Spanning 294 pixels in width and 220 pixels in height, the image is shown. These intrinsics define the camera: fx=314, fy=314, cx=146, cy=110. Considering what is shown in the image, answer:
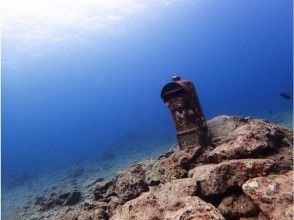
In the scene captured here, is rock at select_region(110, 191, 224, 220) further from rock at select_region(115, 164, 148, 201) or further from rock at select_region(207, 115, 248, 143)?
rock at select_region(207, 115, 248, 143)

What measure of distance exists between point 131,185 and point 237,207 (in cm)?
296

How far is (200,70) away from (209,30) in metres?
51.7

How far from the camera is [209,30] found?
119 m

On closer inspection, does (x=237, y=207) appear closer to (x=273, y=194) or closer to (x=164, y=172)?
(x=273, y=194)

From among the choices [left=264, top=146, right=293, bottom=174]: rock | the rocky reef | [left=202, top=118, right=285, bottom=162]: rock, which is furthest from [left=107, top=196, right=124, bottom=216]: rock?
[left=264, top=146, right=293, bottom=174]: rock

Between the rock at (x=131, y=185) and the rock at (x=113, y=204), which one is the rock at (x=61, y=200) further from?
the rock at (x=113, y=204)

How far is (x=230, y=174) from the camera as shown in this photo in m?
5.37

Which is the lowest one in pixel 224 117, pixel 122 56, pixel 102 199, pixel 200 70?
pixel 102 199

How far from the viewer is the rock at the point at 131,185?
23.3 feet

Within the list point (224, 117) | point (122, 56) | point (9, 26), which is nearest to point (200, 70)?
point (122, 56)

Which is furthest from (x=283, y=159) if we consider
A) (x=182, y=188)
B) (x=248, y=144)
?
(x=182, y=188)

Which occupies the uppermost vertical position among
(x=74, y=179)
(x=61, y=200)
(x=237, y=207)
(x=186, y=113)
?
(x=186, y=113)

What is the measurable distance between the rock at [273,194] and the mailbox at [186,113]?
321 cm

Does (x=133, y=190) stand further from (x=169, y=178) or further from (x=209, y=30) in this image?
(x=209, y=30)
